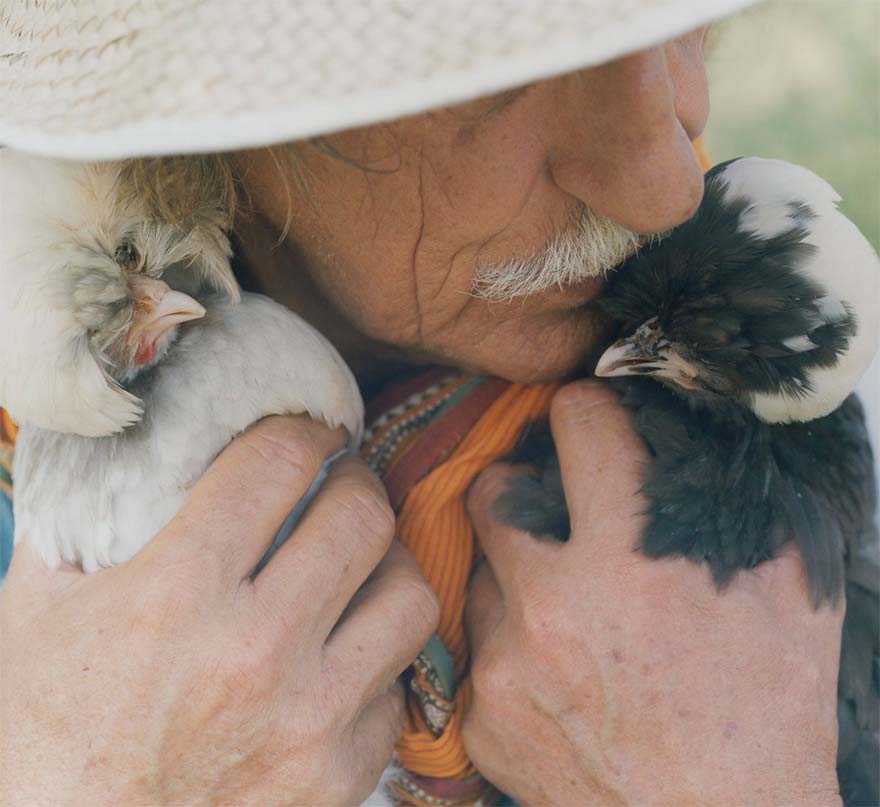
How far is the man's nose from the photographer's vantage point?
722 mm

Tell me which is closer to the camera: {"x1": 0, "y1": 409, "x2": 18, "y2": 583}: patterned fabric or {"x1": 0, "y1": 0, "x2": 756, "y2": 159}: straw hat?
{"x1": 0, "y1": 0, "x2": 756, "y2": 159}: straw hat

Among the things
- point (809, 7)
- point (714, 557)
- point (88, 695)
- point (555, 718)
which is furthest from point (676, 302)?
point (809, 7)

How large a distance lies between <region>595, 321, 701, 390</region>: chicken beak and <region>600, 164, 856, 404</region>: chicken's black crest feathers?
1cm

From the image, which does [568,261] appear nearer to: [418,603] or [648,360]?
[648,360]

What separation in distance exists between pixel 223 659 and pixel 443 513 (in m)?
0.31

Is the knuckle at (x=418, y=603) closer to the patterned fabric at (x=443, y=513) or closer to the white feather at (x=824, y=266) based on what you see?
the patterned fabric at (x=443, y=513)

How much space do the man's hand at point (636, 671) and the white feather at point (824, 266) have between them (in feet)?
0.53

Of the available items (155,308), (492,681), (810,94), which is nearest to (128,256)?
(155,308)

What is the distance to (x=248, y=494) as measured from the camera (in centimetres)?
90

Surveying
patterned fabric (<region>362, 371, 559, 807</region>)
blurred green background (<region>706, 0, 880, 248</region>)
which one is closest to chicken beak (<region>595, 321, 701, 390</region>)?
patterned fabric (<region>362, 371, 559, 807</region>)

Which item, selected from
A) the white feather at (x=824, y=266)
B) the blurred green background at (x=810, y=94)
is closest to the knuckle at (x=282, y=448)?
the white feather at (x=824, y=266)

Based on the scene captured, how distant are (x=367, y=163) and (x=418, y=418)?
341 mm

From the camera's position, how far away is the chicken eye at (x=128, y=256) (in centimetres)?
88

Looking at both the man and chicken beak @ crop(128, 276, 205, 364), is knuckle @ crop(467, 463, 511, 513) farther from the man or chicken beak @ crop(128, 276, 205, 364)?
chicken beak @ crop(128, 276, 205, 364)
